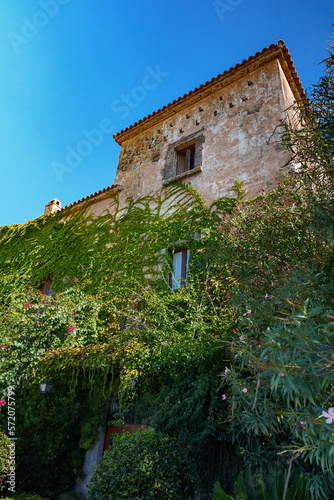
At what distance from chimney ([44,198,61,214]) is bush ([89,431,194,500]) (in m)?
9.18

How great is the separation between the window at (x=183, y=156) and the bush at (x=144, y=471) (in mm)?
6505

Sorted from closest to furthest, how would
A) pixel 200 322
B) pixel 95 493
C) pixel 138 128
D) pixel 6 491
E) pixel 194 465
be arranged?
pixel 95 493 → pixel 194 465 → pixel 200 322 → pixel 6 491 → pixel 138 128

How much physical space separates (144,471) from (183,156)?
801 cm

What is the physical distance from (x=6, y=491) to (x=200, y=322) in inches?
199

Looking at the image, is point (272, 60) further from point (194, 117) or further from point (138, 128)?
point (138, 128)

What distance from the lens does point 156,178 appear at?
9.74m

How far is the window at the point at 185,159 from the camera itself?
947cm

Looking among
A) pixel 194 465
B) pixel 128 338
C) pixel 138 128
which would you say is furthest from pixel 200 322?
pixel 138 128

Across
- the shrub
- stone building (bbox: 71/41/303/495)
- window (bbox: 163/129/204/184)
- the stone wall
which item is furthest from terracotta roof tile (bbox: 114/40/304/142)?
the shrub

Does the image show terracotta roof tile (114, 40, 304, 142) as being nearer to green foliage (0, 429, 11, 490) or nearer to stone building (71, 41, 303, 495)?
stone building (71, 41, 303, 495)

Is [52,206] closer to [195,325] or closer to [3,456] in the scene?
[3,456]

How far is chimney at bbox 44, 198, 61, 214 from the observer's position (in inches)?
475

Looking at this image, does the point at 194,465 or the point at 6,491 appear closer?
the point at 194,465

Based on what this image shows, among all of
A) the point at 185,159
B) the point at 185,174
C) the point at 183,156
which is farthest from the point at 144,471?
the point at 183,156
